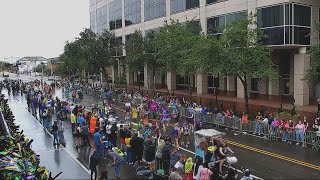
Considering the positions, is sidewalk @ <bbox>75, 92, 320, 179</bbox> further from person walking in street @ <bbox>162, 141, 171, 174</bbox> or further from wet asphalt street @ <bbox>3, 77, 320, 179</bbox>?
person walking in street @ <bbox>162, 141, 171, 174</bbox>

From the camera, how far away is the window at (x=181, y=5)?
44888 millimetres

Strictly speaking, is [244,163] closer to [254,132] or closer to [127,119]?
[254,132]

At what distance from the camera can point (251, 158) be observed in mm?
17656

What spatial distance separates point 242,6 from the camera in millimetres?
36062

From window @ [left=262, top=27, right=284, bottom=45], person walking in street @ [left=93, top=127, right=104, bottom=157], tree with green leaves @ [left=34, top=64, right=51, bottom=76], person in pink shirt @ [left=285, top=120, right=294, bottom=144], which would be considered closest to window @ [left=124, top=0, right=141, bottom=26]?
window @ [left=262, top=27, right=284, bottom=45]

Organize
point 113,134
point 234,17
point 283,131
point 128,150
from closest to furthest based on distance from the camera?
point 128,150, point 113,134, point 283,131, point 234,17

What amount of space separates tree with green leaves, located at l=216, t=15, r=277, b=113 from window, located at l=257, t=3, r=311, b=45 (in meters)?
4.63

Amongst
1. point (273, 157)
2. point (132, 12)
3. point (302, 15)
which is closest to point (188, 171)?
point (273, 157)

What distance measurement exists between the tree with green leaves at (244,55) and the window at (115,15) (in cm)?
4299

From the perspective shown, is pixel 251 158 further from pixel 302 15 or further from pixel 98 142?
pixel 302 15

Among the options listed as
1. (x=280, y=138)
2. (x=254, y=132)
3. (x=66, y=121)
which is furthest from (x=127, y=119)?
(x=280, y=138)

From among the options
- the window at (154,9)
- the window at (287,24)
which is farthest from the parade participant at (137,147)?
the window at (154,9)

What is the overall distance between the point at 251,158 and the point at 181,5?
3274cm

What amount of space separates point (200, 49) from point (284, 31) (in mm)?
8120
